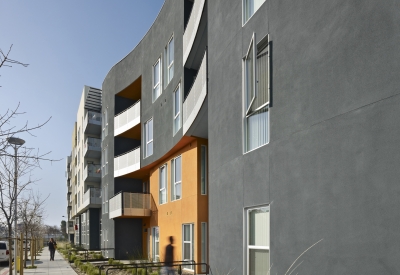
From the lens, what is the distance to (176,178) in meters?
19.4

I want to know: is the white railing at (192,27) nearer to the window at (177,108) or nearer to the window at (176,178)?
the window at (177,108)

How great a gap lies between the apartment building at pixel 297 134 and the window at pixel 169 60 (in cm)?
307

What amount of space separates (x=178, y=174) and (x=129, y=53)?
35.9 ft

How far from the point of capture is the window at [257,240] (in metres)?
8.12

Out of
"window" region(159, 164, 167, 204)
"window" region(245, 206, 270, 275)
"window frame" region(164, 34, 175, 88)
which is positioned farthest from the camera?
"window" region(159, 164, 167, 204)

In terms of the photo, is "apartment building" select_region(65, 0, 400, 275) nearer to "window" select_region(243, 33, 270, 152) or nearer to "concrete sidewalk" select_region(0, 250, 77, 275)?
"window" select_region(243, 33, 270, 152)

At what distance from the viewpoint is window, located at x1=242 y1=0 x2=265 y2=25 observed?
29.5 ft

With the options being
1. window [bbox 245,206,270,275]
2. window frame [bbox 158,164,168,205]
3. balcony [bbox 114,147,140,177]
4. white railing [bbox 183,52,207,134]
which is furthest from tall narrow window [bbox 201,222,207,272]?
balcony [bbox 114,147,140,177]

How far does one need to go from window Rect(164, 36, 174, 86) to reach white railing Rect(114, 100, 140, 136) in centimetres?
468

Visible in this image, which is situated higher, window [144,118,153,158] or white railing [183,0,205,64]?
white railing [183,0,205,64]

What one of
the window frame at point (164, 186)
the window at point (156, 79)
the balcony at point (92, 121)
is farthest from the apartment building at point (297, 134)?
the balcony at point (92, 121)

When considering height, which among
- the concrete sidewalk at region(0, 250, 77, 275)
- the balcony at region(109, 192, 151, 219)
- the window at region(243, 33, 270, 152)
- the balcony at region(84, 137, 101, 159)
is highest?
the balcony at region(84, 137, 101, 159)

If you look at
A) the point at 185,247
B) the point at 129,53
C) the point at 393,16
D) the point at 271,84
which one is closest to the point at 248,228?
the point at 271,84

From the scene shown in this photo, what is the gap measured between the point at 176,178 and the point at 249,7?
11270 mm
